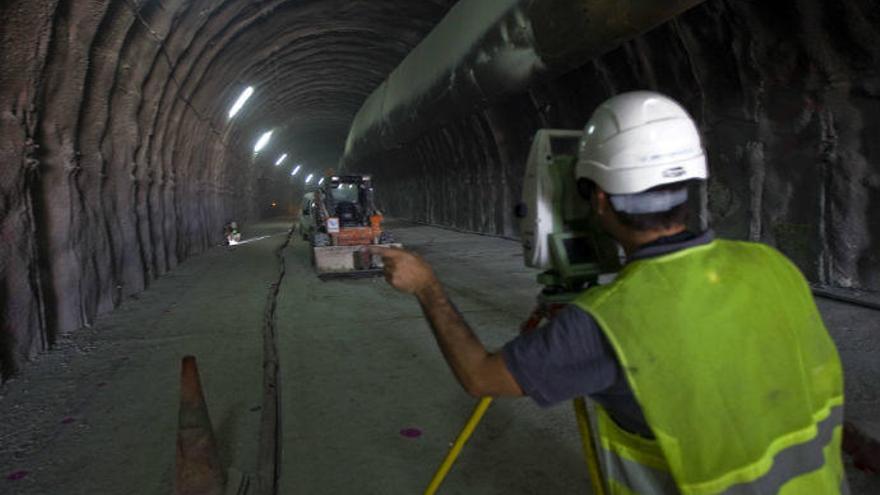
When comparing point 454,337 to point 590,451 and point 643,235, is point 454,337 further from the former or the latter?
point 590,451

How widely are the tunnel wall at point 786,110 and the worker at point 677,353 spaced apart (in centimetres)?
564

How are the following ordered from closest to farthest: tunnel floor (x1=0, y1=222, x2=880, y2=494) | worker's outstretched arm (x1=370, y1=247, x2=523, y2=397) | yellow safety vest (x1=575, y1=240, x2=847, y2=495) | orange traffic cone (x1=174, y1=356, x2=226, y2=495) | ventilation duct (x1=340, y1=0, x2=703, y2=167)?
yellow safety vest (x1=575, y1=240, x2=847, y2=495) < worker's outstretched arm (x1=370, y1=247, x2=523, y2=397) < orange traffic cone (x1=174, y1=356, x2=226, y2=495) < tunnel floor (x1=0, y1=222, x2=880, y2=494) < ventilation duct (x1=340, y1=0, x2=703, y2=167)

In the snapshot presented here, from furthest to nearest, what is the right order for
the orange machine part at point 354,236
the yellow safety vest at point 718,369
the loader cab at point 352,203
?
the loader cab at point 352,203 < the orange machine part at point 354,236 < the yellow safety vest at point 718,369

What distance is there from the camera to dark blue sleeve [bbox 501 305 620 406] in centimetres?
126

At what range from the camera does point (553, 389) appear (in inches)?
50.6

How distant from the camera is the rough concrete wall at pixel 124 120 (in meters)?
5.11

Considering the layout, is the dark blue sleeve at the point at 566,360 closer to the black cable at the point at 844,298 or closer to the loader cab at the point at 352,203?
the black cable at the point at 844,298

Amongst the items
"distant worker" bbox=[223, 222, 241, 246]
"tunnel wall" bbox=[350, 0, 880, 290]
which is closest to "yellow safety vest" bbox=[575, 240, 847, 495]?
"tunnel wall" bbox=[350, 0, 880, 290]

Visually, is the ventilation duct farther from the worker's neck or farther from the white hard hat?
the worker's neck

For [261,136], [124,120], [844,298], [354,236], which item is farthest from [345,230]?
[261,136]

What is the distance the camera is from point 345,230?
1073 cm

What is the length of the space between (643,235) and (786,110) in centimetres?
634

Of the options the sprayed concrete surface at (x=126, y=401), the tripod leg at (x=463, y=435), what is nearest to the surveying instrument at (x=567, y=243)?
the tripod leg at (x=463, y=435)

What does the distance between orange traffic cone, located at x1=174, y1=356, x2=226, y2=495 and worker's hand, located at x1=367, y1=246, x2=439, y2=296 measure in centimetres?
191
